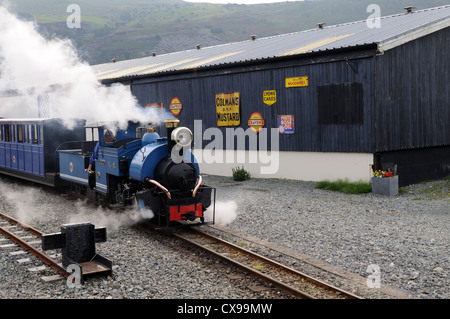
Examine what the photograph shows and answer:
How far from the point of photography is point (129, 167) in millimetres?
10258

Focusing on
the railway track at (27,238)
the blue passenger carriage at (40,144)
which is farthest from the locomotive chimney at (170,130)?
the blue passenger carriage at (40,144)

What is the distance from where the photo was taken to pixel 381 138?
15141 millimetres

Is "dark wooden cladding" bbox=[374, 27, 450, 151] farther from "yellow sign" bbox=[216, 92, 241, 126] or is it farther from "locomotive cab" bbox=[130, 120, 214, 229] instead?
"locomotive cab" bbox=[130, 120, 214, 229]

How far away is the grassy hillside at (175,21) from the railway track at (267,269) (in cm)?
10858

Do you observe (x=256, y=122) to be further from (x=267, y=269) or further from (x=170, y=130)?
(x=267, y=269)

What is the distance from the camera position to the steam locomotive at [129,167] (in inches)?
370

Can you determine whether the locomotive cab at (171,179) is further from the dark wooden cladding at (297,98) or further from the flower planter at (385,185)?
the dark wooden cladding at (297,98)

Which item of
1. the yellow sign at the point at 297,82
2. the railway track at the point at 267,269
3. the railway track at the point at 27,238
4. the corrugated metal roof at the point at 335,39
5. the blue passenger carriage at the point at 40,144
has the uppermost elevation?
the corrugated metal roof at the point at 335,39

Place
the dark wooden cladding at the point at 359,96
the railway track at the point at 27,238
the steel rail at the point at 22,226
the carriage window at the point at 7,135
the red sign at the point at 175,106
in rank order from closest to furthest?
1. the railway track at the point at 27,238
2. the steel rail at the point at 22,226
3. the dark wooden cladding at the point at 359,96
4. the carriage window at the point at 7,135
5. the red sign at the point at 175,106

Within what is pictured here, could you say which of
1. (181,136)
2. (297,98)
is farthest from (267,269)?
(297,98)

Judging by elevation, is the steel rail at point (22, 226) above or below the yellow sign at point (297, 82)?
below

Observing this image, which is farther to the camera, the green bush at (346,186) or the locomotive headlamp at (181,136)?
the green bush at (346,186)

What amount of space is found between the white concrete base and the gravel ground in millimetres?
1468

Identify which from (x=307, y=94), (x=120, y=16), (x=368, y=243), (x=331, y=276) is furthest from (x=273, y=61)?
(x=120, y=16)
